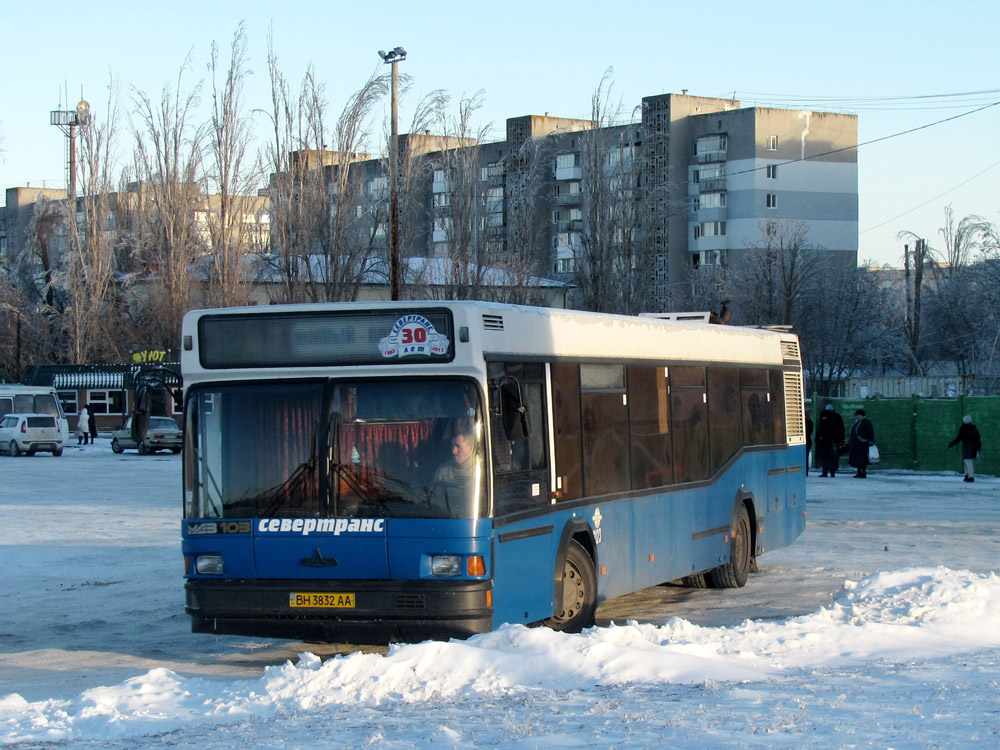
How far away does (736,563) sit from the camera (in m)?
14.1

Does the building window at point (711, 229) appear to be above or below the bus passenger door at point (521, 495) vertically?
above

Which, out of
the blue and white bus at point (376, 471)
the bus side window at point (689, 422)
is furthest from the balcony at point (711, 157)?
the blue and white bus at point (376, 471)

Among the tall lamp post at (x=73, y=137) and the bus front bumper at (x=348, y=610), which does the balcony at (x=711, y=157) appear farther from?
the bus front bumper at (x=348, y=610)

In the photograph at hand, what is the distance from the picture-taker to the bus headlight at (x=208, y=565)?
9219mm

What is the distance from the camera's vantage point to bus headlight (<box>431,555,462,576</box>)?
8797mm

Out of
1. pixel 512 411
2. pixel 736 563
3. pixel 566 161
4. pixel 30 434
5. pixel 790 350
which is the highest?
pixel 566 161

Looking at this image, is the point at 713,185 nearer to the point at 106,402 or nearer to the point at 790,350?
the point at 106,402

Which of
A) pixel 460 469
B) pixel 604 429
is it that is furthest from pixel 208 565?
pixel 604 429

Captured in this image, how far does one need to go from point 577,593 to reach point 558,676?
2406 mm

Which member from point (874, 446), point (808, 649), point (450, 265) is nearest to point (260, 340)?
point (808, 649)

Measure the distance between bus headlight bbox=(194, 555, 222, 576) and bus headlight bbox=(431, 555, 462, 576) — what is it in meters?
1.54

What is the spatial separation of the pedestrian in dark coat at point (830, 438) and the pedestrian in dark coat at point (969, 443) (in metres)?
2.93

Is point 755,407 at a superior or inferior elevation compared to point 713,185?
inferior

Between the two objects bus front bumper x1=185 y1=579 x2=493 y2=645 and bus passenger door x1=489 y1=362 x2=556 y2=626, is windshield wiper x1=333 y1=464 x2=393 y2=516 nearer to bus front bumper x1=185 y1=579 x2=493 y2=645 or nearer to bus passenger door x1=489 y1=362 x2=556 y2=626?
bus front bumper x1=185 y1=579 x2=493 y2=645
